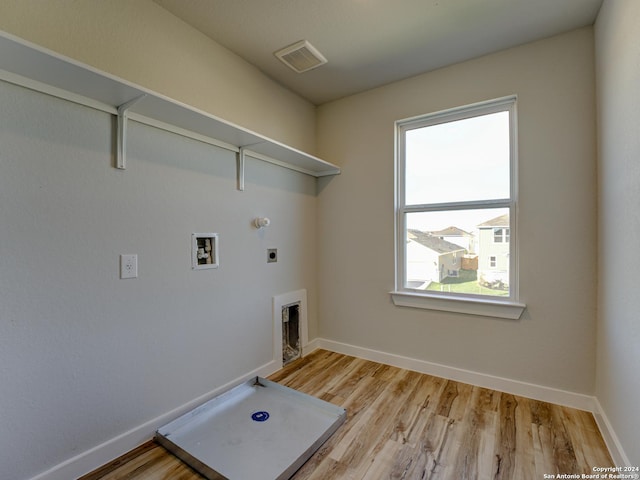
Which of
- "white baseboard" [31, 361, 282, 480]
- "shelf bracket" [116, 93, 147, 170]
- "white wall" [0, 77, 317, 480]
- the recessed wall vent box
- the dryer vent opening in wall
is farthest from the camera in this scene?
the dryer vent opening in wall

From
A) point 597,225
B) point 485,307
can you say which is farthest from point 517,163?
point 485,307

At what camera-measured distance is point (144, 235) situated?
1726mm

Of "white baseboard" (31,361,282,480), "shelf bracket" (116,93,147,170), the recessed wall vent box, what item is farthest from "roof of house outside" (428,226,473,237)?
"shelf bracket" (116,93,147,170)

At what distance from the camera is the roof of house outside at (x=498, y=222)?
228cm

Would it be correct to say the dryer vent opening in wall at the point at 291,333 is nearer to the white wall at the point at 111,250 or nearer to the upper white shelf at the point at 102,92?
the white wall at the point at 111,250

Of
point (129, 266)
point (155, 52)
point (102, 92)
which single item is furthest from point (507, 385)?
point (155, 52)

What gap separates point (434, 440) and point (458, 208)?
1691 mm

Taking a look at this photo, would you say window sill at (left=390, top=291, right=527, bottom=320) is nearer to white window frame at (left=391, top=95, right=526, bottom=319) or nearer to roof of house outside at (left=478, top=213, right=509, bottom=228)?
white window frame at (left=391, top=95, right=526, bottom=319)

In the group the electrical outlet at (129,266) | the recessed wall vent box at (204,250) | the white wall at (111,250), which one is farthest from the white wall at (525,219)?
the electrical outlet at (129,266)

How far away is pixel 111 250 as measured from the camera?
5.21 ft

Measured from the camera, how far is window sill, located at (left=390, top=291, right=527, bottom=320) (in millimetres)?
2199

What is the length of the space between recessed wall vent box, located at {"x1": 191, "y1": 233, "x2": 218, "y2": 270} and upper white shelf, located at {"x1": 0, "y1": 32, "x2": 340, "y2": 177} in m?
0.67

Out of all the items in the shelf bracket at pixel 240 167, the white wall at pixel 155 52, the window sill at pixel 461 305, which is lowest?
the window sill at pixel 461 305

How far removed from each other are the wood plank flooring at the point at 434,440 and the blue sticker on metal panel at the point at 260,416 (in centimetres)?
41
